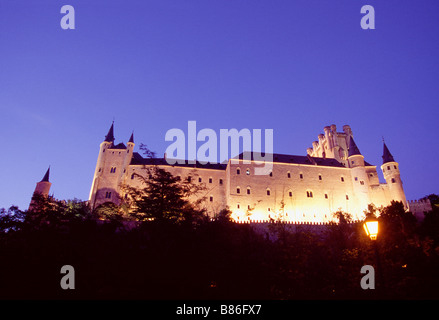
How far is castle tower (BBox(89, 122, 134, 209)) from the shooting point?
4025 cm

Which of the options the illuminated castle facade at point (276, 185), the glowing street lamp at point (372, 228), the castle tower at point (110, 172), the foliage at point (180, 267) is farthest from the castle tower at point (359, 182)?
the glowing street lamp at point (372, 228)

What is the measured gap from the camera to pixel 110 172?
139 feet

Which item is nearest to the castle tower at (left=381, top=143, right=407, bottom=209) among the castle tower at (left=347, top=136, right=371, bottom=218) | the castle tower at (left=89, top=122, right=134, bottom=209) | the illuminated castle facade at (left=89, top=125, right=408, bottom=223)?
the illuminated castle facade at (left=89, top=125, right=408, bottom=223)

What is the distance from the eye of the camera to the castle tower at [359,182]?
42062 millimetres

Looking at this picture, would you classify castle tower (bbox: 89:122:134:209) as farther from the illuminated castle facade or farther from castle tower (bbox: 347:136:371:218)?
castle tower (bbox: 347:136:371:218)

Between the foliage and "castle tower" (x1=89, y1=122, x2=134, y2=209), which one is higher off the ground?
"castle tower" (x1=89, y1=122, x2=134, y2=209)

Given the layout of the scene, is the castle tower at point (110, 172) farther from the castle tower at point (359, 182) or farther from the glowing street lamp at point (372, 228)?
the glowing street lamp at point (372, 228)

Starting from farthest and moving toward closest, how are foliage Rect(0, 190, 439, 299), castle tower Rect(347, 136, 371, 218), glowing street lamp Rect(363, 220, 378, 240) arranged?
1. castle tower Rect(347, 136, 371, 218)
2. foliage Rect(0, 190, 439, 299)
3. glowing street lamp Rect(363, 220, 378, 240)

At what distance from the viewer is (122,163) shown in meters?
43.1

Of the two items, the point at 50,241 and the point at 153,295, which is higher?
the point at 50,241
